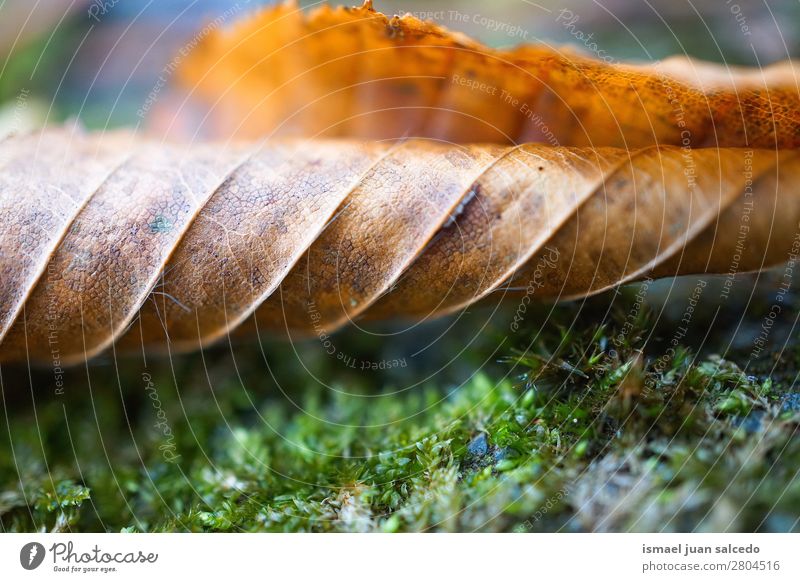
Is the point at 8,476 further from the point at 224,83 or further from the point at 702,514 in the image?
the point at 702,514

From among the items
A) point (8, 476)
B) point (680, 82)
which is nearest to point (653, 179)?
point (680, 82)

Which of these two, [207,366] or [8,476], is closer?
[8,476]
